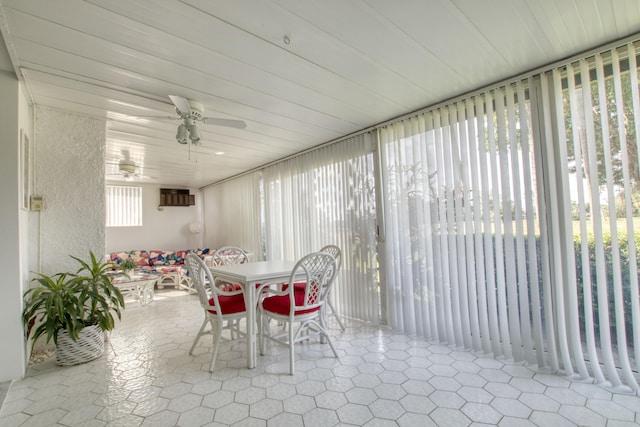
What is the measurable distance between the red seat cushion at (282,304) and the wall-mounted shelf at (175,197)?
210 inches

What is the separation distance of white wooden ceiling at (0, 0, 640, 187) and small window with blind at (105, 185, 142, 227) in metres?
4.27

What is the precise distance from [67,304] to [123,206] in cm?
473

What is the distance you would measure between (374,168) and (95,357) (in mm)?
3255

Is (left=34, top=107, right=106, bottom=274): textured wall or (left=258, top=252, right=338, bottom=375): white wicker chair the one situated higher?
(left=34, top=107, right=106, bottom=274): textured wall

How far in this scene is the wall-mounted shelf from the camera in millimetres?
6941

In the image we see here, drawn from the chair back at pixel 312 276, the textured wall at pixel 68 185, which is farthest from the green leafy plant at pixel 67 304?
the chair back at pixel 312 276

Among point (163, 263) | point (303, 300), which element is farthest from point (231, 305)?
point (163, 263)

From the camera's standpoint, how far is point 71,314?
94.7 inches

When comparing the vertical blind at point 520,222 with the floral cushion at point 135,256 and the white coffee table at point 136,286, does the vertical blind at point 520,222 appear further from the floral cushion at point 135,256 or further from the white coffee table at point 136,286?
A: the floral cushion at point 135,256

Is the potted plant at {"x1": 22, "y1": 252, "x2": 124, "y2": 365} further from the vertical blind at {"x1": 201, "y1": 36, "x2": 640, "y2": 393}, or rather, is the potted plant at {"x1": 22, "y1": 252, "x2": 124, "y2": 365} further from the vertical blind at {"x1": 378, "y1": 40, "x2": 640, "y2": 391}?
the vertical blind at {"x1": 378, "y1": 40, "x2": 640, "y2": 391}

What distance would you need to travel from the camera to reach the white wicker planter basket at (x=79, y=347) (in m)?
2.47

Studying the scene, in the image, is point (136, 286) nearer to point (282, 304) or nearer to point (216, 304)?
point (216, 304)

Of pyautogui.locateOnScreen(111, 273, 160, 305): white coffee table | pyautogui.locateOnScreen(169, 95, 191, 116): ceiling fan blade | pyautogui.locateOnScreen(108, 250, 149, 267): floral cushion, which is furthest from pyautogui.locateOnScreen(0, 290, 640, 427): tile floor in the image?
pyautogui.locateOnScreen(108, 250, 149, 267): floral cushion

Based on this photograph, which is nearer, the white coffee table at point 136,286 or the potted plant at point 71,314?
the potted plant at point 71,314
